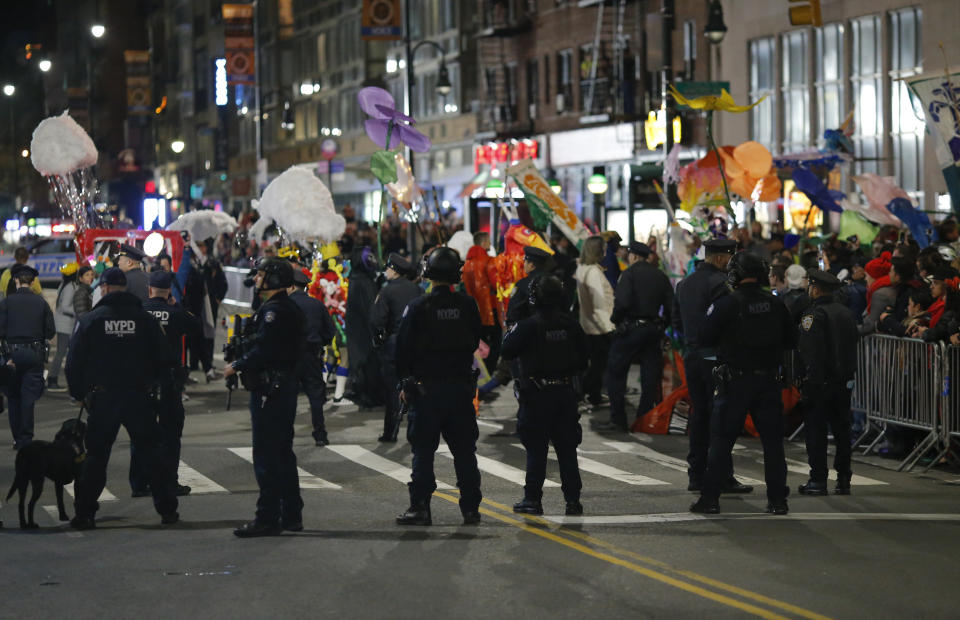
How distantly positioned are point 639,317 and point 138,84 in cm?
7162

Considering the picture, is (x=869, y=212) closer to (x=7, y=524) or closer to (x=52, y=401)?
(x=52, y=401)

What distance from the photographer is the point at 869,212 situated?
20.9 metres

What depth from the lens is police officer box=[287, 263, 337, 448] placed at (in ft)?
52.9

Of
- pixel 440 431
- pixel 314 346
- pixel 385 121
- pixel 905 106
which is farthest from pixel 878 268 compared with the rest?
pixel 905 106

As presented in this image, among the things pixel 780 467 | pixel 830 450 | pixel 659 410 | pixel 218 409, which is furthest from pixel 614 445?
pixel 218 409

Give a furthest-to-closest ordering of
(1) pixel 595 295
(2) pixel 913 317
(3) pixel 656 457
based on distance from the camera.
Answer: (1) pixel 595 295 < (3) pixel 656 457 < (2) pixel 913 317

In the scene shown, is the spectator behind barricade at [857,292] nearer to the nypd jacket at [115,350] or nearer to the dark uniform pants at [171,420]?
the dark uniform pants at [171,420]

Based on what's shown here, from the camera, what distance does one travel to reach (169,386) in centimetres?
1270

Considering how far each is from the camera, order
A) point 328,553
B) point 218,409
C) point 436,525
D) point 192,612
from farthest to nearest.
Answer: point 218,409, point 436,525, point 328,553, point 192,612

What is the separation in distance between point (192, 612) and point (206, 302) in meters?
14.3

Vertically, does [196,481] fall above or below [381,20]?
below

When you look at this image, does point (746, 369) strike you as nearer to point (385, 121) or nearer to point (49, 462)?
point (49, 462)

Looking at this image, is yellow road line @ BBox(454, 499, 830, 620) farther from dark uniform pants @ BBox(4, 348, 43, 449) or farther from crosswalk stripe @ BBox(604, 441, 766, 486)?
dark uniform pants @ BBox(4, 348, 43, 449)

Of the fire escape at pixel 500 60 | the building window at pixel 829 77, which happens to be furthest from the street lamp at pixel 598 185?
the fire escape at pixel 500 60
